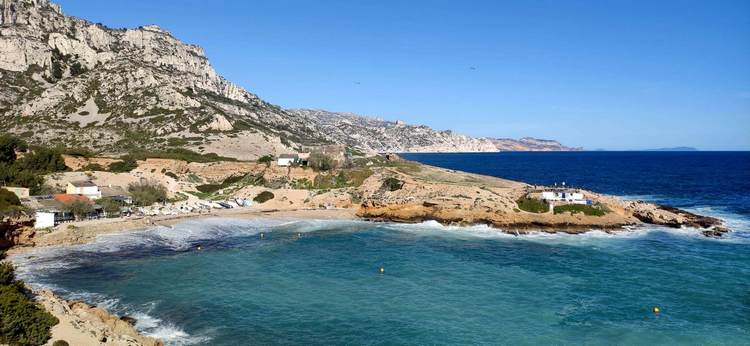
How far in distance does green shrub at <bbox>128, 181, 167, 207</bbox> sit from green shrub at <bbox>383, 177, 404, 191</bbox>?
1230 inches

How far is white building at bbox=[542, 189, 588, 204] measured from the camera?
198 feet

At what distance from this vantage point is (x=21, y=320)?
20578 millimetres

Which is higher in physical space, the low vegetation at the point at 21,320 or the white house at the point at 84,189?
the white house at the point at 84,189

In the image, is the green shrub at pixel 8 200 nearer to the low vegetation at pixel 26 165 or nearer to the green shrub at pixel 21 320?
the low vegetation at pixel 26 165

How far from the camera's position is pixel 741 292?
106 ft

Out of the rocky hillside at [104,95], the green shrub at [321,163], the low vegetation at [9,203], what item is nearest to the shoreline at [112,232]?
the low vegetation at [9,203]

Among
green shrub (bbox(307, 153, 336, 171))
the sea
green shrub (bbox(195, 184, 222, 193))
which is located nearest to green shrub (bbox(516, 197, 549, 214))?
the sea

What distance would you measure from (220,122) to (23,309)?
10320 cm

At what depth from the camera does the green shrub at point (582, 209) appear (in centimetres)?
5819

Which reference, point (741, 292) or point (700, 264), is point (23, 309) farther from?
point (700, 264)

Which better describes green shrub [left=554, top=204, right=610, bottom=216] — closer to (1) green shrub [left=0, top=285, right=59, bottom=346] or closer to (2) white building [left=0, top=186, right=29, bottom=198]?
(1) green shrub [left=0, top=285, right=59, bottom=346]

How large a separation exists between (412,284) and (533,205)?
99.7ft

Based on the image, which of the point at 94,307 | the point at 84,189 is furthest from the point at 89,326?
the point at 84,189

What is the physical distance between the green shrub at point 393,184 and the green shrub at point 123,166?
134 feet
